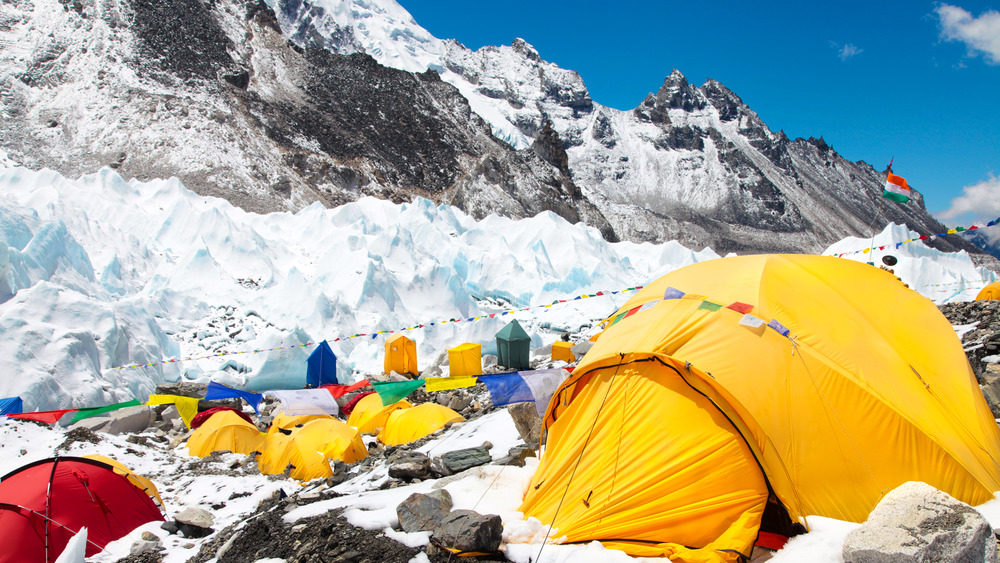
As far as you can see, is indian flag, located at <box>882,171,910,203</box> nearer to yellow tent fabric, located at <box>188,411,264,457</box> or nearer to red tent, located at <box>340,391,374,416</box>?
red tent, located at <box>340,391,374,416</box>

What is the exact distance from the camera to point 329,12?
339ft

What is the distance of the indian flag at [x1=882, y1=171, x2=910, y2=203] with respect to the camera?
6.43 meters

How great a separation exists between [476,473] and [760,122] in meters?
139

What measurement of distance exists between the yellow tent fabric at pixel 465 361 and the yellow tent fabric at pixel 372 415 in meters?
4.82

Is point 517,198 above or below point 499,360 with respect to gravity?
above

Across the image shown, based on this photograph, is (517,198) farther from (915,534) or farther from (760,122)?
(760,122)

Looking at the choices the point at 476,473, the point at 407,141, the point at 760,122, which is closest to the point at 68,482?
the point at 476,473

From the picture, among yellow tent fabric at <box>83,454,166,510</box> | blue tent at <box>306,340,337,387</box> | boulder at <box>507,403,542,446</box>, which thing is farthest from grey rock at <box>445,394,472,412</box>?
yellow tent fabric at <box>83,454,166,510</box>

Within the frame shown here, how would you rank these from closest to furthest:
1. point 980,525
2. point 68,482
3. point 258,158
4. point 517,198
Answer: point 980,525 < point 68,482 < point 258,158 < point 517,198

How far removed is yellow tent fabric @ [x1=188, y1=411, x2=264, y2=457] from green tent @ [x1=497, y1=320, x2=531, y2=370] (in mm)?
8276

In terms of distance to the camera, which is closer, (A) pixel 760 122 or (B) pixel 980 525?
(B) pixel 980 525

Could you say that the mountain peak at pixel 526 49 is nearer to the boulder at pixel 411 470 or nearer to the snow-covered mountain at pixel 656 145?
the snow-covered mountain at pixel 656 145

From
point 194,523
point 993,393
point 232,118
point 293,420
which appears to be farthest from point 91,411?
point 232,118

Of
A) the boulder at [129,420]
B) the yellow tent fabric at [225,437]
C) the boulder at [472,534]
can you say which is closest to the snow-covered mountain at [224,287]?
the boulder at [129,420]
